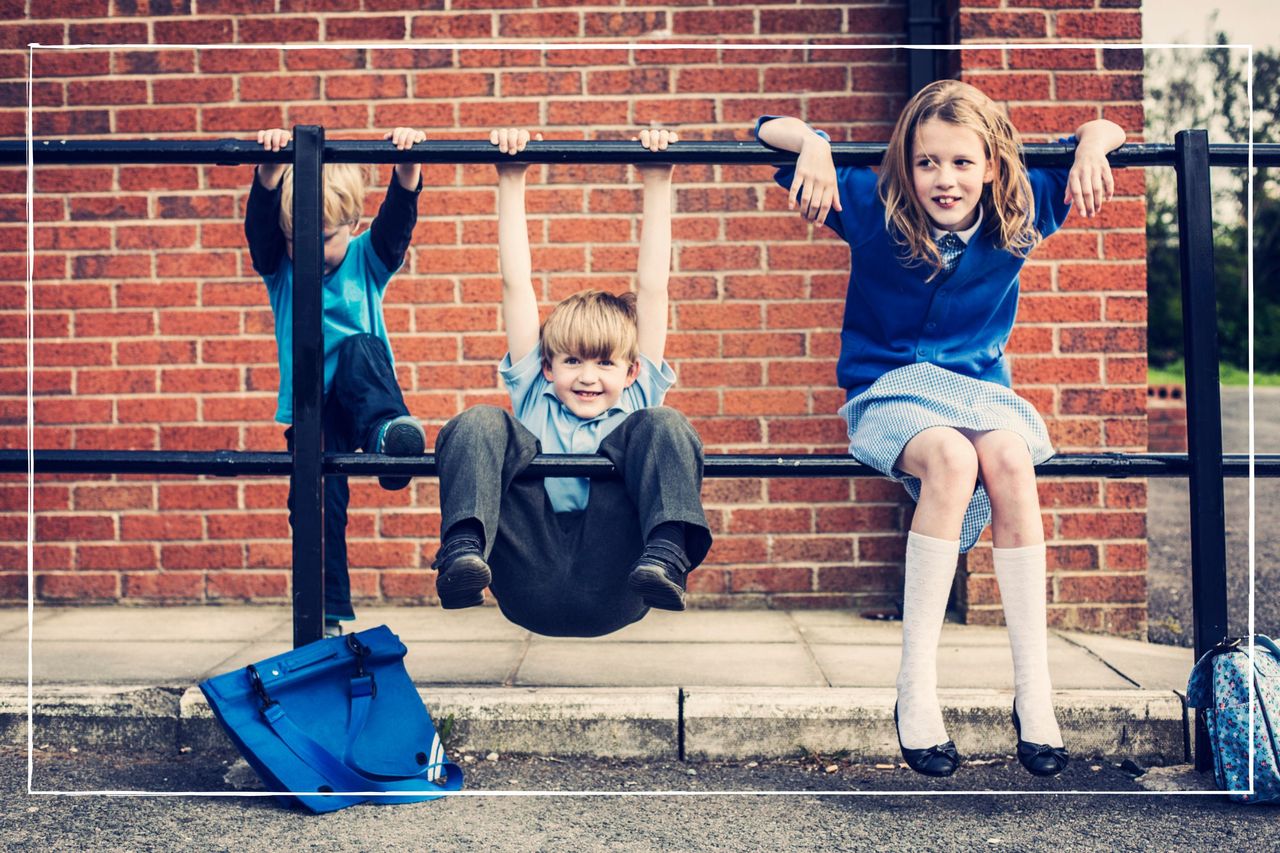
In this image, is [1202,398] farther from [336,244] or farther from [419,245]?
[419,245]

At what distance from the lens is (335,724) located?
2.38 m

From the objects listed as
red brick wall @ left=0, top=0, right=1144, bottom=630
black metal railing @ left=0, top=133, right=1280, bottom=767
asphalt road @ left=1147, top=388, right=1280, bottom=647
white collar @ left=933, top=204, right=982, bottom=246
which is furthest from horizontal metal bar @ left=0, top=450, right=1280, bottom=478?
asphalt road @ left=1147, top=388, right=1280, bottom=647

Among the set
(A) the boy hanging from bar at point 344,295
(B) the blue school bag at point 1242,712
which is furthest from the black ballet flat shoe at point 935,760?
(A) the boy hanging from bar at point 344,295

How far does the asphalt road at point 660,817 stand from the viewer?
2168mm

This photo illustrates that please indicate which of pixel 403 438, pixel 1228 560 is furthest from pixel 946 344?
pixel 1228 560

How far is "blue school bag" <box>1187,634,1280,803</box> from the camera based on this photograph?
7.52 feet

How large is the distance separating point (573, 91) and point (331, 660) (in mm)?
2322

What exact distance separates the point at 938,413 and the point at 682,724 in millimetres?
983

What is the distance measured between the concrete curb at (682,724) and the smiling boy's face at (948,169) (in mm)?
1174

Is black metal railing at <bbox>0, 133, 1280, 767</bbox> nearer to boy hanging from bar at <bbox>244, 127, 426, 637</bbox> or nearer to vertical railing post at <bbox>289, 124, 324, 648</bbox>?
vertical railing post at <bbox>289, 124, 324, 648</bbox>

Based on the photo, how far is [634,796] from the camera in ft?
8.10

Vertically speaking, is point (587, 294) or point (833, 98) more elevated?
point (833, 98)

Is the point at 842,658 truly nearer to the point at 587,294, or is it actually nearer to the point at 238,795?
the point at 587,294

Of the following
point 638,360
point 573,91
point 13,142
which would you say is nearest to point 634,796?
point 638,360
